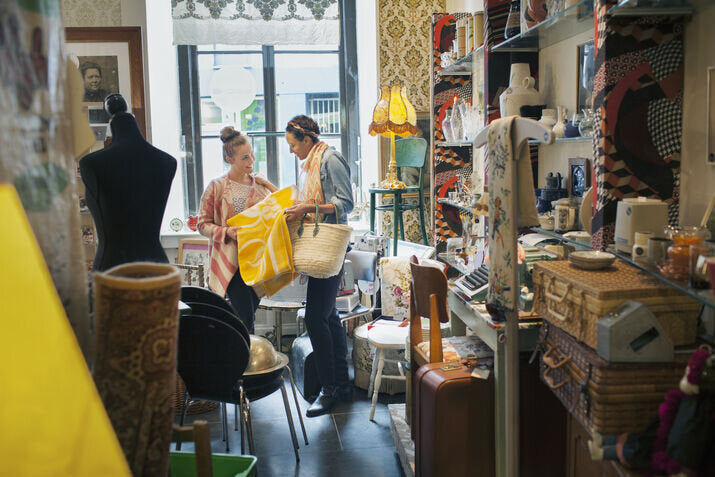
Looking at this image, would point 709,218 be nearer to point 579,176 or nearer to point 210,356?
point 579,176

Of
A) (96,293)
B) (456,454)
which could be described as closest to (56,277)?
(96,293)

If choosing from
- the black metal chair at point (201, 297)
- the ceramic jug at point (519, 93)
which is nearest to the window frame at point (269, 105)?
the ceramic jug at point (519, 93)

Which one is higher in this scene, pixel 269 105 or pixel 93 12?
pixel 93 12

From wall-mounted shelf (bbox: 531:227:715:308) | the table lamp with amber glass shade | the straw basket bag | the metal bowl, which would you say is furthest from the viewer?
the table lamp with amber glass shade

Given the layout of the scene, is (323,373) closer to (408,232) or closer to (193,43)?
(408,232)

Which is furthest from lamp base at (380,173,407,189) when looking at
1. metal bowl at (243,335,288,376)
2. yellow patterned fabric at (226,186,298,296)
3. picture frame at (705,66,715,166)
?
picture frame at (705,66,715,166)

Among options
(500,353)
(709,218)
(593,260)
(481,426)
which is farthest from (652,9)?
(481,426)

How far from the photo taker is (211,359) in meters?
A: 2.56

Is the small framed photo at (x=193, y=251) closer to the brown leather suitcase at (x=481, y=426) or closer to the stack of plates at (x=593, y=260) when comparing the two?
the brown leather suitcase at (x=481, y=426)

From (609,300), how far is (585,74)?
4.35 ft

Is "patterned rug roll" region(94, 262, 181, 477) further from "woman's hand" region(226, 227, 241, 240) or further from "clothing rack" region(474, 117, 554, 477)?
"woman's hand" region(226, 227, 241, 240)

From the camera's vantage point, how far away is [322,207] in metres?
3.68

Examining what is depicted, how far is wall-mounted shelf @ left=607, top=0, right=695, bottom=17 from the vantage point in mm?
1953

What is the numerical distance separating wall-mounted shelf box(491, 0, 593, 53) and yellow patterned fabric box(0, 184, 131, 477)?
2.00 meters
